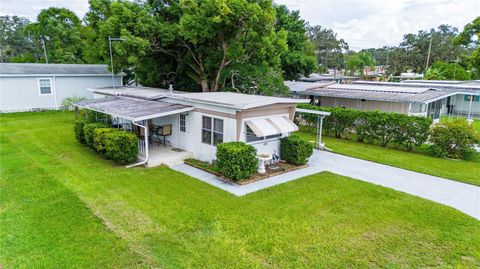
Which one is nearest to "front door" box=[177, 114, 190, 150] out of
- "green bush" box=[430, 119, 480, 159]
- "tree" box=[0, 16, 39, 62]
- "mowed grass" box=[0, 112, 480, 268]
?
"mowed grass" box=[0, 112, 480, 268]

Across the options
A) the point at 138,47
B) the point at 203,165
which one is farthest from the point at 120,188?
the point at 138,47

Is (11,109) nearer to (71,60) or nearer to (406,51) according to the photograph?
(71,60)

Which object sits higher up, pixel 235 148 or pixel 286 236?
pixel 235 148

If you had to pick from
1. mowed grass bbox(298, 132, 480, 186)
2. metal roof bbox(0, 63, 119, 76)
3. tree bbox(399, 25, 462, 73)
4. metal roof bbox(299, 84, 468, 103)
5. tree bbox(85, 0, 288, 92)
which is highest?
tree bbox(399, 25, 462, 73)

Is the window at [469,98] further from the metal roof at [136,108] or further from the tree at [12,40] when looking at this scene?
the tree at [12,40]

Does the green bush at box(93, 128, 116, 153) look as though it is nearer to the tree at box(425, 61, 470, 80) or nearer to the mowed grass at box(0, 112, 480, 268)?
the mowed grass at box(0, 112, 480, 268)

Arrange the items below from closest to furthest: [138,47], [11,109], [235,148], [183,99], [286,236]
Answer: [286,236] < [235,148] < [183,99] < [138,47] < [11,109]

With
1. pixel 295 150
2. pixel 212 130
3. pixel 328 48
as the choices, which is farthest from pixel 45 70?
pixel 328 48
